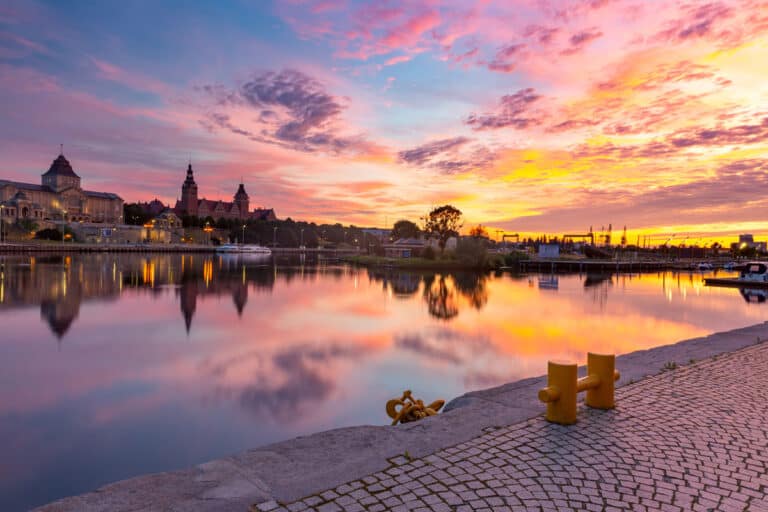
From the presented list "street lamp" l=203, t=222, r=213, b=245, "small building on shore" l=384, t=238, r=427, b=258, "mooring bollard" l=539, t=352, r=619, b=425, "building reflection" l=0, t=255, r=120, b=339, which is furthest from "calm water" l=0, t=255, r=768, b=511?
"street lamp" l=203, t=222, r=213, b=245

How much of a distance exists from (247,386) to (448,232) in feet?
304

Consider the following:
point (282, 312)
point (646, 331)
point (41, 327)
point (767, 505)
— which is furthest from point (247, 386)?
point (646, 331)

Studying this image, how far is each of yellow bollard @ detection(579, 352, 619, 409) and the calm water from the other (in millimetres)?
5061

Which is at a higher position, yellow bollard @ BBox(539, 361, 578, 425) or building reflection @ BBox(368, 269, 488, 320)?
yellow bollard @ BBox(539, 361, 578, 425)

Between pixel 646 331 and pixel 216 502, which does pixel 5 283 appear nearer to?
pixel 216 502

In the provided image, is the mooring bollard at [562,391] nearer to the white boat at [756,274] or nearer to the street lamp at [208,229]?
the white boat at [756,274]

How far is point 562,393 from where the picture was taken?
659 centimetres

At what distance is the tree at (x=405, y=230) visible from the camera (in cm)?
13225

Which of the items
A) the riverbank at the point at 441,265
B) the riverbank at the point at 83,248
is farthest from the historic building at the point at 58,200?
the riverbank at the point at 441,265

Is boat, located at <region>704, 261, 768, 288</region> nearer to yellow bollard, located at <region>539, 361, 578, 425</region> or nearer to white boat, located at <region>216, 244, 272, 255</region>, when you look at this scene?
yellow bollard, located at <region>539, 361, 578, 425</region>

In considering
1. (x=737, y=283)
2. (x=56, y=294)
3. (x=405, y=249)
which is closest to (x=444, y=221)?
(x=405, y=249)

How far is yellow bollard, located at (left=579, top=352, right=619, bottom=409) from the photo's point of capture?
720 cm

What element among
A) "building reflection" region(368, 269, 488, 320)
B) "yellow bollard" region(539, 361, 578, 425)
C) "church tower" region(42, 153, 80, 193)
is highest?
"church tower" region(42, 153, 80, 193)

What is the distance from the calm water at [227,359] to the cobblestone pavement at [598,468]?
5110 mm
